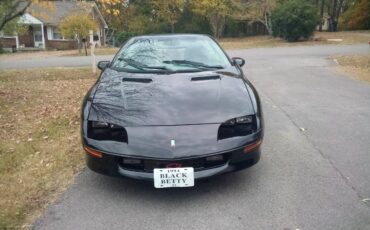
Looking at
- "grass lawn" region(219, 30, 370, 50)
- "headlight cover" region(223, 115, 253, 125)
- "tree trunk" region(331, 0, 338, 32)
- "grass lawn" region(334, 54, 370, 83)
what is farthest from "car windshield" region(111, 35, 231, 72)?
"tree trunk" region(331, 0, 338, 32)

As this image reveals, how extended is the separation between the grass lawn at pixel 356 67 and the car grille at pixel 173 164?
7708 millimetres

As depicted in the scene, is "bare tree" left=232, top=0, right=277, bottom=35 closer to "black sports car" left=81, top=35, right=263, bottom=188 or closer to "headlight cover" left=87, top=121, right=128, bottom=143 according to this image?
"black sports car" left=81, top=35, right=263, bottom=188

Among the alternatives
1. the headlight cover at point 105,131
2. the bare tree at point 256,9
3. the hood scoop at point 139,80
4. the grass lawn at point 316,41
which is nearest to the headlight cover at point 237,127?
the headlight cover at point 105,131

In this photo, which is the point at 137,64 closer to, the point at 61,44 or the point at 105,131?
the point at 105,131

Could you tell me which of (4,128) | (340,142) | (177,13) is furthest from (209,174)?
(177,13)

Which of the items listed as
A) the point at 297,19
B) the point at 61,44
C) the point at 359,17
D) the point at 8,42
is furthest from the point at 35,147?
the point at 8,42

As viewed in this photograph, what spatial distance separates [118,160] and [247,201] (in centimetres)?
120

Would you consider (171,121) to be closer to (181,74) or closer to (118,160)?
(118,160)

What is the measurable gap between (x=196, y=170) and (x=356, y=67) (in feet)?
34.8

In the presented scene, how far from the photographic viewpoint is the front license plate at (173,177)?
3648 millimetres

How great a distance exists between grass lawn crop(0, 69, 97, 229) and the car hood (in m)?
0.94

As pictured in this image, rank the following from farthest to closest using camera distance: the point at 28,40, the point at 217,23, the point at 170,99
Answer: the point at 217,23, the point at 28,40, the point at 170,99

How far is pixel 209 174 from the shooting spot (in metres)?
3.71

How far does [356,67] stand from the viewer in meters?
12.8
